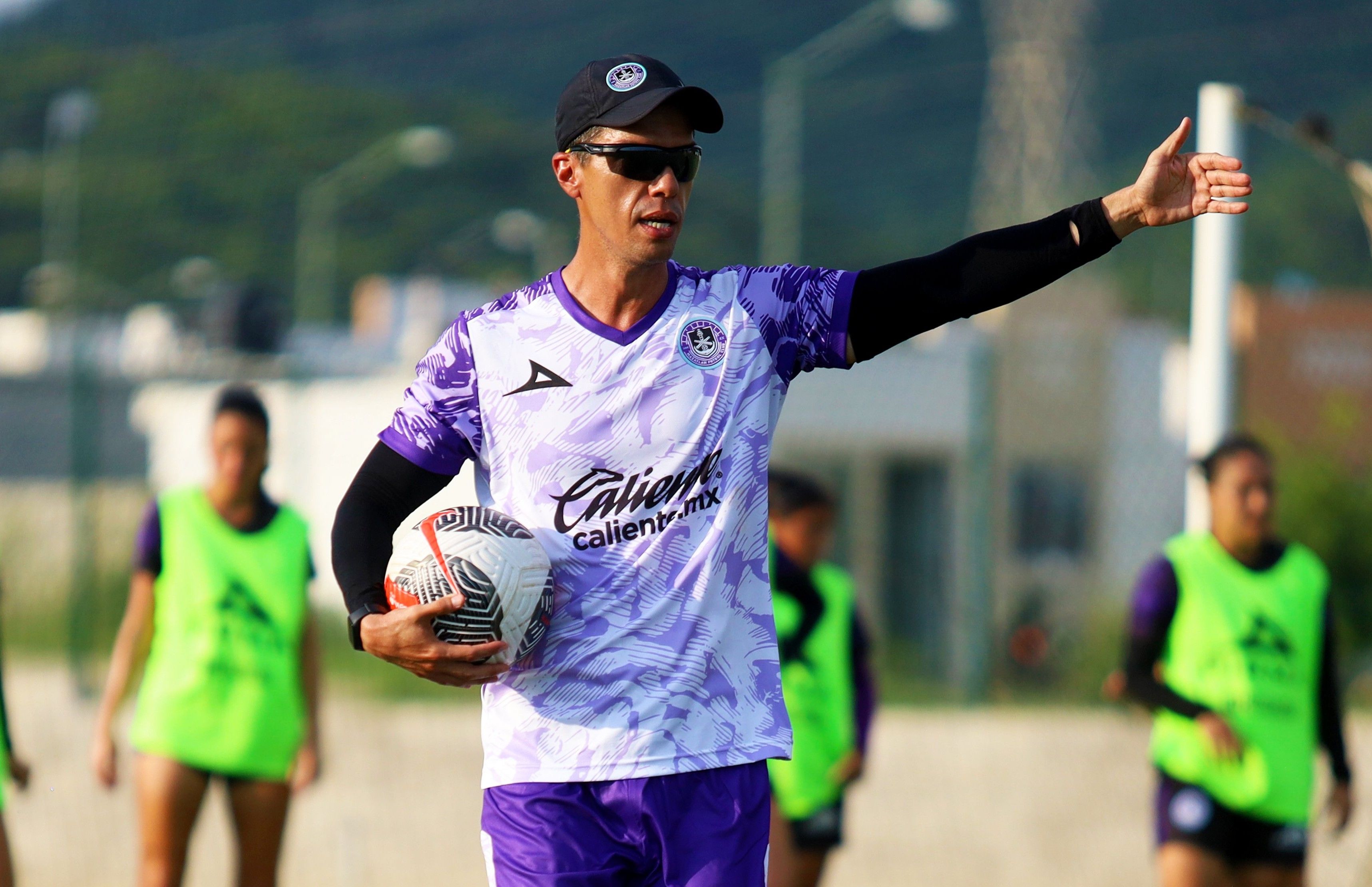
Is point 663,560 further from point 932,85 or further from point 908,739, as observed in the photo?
point 932,85

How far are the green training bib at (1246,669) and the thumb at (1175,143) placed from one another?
2974 millimetres

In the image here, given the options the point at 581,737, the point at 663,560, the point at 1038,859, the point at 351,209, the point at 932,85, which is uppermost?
the point at 932,85

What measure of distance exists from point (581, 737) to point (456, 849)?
5690mm

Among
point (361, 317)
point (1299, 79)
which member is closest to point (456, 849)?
point (361, 317)

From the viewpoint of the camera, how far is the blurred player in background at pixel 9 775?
5.17 metres

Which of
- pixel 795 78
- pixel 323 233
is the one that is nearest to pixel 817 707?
pixel 795 78

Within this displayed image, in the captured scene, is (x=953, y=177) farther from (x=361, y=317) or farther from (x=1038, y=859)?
(x=1038, y=859)

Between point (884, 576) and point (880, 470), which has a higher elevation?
point (880, 470)

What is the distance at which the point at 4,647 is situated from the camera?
12.1 m

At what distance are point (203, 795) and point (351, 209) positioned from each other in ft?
181

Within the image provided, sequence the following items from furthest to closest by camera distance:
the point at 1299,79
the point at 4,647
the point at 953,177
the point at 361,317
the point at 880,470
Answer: the point at 953,177 → the point at 1299,79 → the point at 361,317 → the point at 880,470 → the point at 4,647

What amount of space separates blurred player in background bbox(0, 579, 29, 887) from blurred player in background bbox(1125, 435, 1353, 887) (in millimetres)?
3680

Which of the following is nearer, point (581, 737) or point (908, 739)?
point (581, 737)

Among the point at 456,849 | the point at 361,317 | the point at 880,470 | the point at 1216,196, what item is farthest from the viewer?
the point at 361,317
